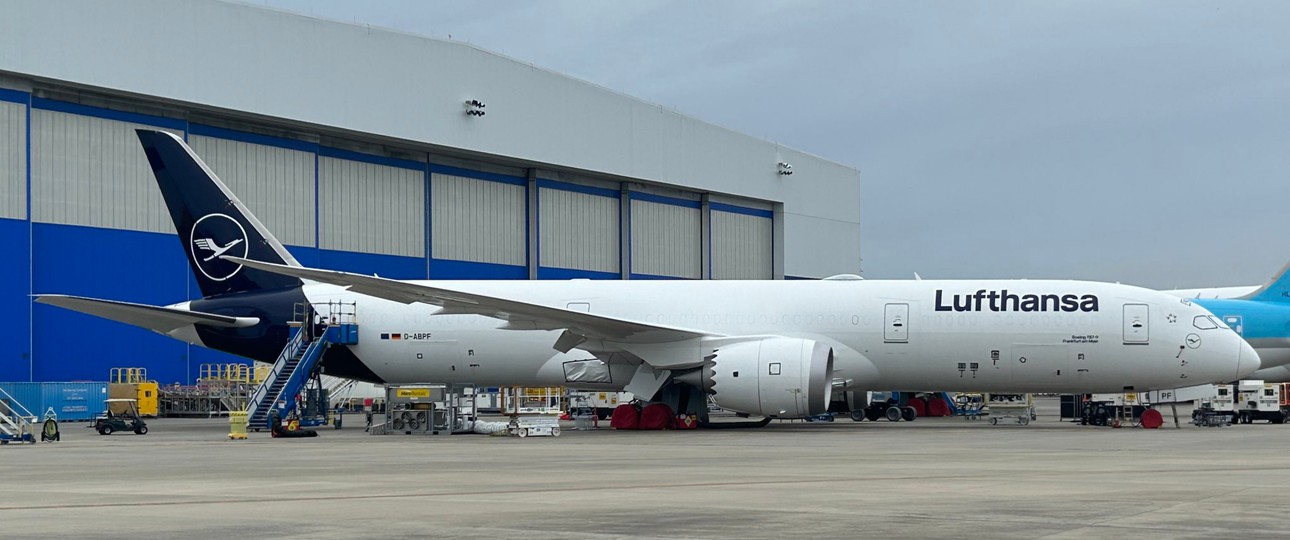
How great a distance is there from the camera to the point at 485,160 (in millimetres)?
57625

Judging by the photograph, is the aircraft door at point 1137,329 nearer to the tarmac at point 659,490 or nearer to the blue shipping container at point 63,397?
the tarmac at point 659,490

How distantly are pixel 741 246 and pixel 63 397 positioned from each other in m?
37.0

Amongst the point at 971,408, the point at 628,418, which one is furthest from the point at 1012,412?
the point at 628,418

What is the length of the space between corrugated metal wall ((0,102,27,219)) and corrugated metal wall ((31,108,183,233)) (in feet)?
1.50

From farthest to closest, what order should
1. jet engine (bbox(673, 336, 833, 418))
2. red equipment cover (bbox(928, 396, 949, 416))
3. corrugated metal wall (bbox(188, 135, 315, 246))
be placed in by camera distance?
corrugated metal wall (bbox(188, 135, 315, 246)) < red equipment cover (bbox(928, 396, 949, 416)) < jet engine (bbox(673, 336, 833, 418))

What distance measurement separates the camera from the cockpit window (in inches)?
1128

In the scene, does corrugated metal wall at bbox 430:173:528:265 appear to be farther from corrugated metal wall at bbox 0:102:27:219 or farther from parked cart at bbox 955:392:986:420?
parked cart at bbox 955:392:986:420

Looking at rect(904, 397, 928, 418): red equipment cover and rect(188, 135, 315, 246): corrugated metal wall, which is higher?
rect(188, 135, 315, 246): corrugated metal wall

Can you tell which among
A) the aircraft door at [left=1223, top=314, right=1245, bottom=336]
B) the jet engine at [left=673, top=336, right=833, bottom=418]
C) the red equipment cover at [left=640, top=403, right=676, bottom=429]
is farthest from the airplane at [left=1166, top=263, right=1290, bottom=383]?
the red equipment cover at [left=640, top=403, right=676, bottom=429]

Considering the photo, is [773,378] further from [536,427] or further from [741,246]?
[741,246]

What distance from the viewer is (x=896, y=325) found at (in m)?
29.3

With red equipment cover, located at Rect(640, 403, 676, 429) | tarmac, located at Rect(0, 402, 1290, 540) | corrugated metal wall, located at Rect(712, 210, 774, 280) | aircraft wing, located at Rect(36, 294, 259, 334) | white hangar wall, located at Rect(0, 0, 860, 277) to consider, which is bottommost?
red equipment cover, located at Rect(640, 403, 676, 429)

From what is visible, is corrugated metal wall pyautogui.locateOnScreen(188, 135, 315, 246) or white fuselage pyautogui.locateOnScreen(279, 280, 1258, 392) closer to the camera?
white fuselage pyautogui.locateOnScreen(279, 280, 1258, 392)

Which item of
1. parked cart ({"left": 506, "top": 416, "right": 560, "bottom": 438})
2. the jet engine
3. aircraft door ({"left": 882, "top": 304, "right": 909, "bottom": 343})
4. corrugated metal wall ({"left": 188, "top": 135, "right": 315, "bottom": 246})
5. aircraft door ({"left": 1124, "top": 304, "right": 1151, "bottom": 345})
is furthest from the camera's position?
corrugated metal wall ({"left": 188, "top": 135, "right": 315, "bottom": 246})
